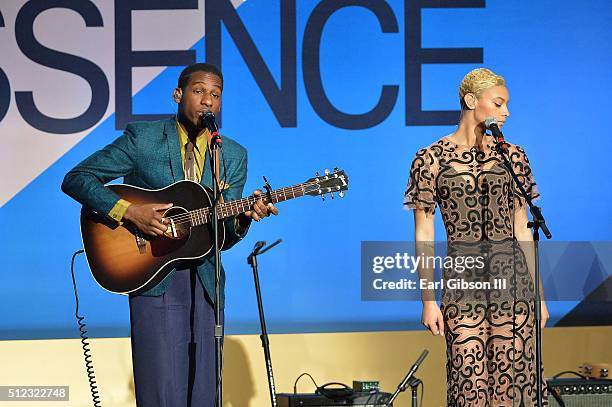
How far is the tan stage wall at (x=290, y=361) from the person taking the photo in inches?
239

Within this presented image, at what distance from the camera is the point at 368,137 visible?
6.45 m

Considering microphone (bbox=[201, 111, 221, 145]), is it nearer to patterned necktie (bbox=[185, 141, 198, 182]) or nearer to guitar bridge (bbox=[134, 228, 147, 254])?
patterned necktie (bbox=[185, 141, 198, 182])

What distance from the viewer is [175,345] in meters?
4.27

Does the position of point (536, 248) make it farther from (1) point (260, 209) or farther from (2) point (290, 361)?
(2) point (290, 361)

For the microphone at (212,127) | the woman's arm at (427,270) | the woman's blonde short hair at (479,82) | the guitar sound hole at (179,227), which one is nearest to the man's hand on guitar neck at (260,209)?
the guitar sound hole at (179,227)

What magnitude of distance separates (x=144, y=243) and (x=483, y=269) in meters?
1.55

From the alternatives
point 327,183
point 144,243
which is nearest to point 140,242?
point 144,243

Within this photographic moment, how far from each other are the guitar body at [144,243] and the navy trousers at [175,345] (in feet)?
0.29

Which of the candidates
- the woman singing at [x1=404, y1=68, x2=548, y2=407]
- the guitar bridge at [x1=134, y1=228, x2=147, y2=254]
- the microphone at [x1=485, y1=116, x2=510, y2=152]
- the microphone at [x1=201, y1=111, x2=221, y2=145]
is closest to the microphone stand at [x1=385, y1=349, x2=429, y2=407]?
the woman singing at [x1=404, y1=68, x2=548, y2=407]

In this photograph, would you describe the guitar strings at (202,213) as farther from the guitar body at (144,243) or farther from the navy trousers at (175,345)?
the navy trousers at (175,345)

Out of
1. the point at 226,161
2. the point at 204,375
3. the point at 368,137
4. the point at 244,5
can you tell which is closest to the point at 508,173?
the point at 226,161

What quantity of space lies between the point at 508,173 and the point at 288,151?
237 cm

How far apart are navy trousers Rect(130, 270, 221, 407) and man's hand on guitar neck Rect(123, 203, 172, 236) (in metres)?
0.23

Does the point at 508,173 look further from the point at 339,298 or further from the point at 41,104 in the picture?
the point at 41,104
